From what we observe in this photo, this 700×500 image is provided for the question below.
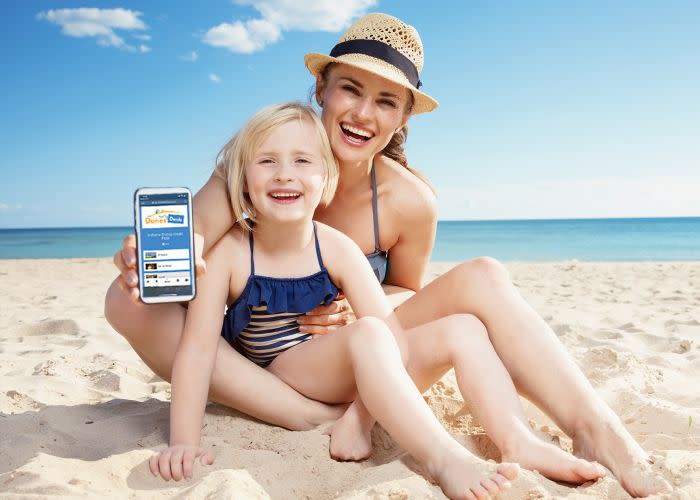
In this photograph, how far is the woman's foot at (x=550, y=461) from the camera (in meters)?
1.67

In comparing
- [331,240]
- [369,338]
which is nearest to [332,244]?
[331,240]

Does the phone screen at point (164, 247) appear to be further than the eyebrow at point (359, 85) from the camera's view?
No

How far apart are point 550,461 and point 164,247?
1.29 meters

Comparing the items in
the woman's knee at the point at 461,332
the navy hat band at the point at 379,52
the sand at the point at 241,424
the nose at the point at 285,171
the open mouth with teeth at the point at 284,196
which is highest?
the navy hat band at the point at 379,52

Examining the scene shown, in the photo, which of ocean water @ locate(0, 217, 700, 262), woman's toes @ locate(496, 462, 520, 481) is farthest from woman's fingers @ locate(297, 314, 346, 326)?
ocean water @ locate(0, 217, 700, 262)

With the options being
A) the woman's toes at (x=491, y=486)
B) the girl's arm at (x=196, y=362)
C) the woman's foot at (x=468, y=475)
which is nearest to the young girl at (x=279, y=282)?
the girl's arm at (x=196, y=362)

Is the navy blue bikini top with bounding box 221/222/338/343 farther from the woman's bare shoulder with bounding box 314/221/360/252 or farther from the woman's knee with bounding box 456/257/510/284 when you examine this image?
the woman's knee with bounding box 456/257/510/284

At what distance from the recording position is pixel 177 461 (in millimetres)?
1770

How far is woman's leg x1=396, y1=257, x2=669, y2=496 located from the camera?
5.70 feet

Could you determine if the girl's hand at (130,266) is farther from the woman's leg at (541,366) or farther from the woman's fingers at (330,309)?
the woman's leg at (541,366)

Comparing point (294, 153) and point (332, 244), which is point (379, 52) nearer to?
point (294, 153)

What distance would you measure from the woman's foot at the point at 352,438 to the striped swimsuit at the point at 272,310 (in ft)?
1.30

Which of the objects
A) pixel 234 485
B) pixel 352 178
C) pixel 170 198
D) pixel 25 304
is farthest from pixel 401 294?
pixel 25 304

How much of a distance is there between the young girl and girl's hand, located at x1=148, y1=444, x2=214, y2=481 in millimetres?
41
